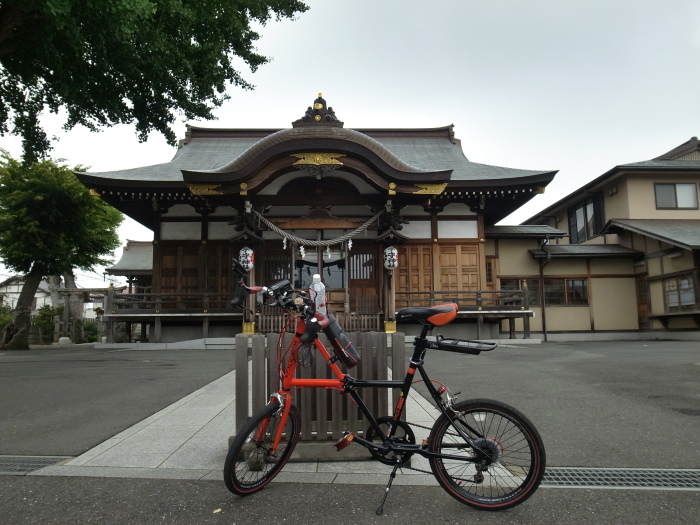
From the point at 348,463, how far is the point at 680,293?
17.6 metres

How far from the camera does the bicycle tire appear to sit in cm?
274

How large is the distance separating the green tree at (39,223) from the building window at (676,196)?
75.3ft

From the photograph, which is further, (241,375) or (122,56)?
(122,56)

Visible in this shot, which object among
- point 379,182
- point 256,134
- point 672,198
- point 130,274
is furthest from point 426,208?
point 130,274

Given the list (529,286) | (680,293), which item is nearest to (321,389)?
(529,286)

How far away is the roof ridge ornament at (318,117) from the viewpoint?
14.0 m

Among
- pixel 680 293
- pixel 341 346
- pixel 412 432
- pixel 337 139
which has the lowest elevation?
pixel 412 432

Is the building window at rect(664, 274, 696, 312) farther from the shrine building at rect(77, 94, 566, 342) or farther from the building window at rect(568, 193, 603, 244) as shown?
the shrine building at rect(77, 94, 566, 342)

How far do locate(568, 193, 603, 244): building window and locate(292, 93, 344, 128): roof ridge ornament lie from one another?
13.9 metres

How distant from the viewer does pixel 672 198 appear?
64.1 ft

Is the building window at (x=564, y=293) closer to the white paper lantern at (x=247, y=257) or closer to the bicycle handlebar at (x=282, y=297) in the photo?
the white paper lantern at (x=247, y=257)

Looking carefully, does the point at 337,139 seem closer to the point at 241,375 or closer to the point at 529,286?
the point at 529,286

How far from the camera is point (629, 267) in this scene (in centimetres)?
1844

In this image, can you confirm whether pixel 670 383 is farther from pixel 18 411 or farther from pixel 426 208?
pixel 426 208
